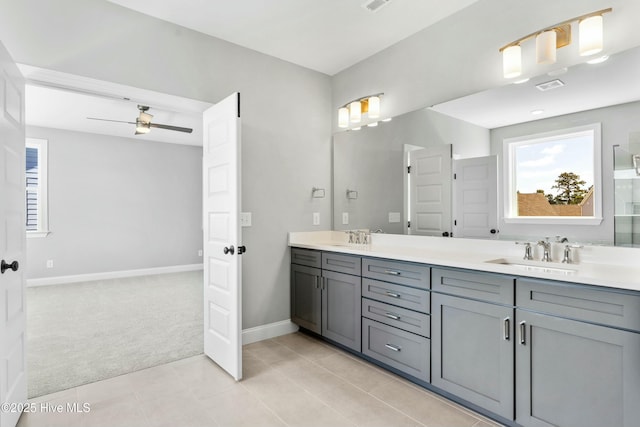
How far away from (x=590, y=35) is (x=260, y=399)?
2853 millimetres

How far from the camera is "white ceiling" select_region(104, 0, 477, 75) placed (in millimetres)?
2475

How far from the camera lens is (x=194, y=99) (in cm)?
279

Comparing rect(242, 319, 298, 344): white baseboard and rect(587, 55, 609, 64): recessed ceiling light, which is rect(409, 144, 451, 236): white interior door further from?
rect(242, 319, 298, 344): white baseboard

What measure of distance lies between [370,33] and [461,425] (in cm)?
284

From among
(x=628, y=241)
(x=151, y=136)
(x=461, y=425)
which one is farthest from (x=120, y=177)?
(x=628, y=241)

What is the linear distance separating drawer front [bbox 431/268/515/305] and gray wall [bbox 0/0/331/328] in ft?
5.43

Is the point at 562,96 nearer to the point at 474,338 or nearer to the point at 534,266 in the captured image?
the point at 534,266

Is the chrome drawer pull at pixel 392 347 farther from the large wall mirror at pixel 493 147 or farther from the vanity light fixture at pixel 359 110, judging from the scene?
the vanity light fixture at pixel 359 110

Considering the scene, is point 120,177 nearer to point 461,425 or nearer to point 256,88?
point 256,88

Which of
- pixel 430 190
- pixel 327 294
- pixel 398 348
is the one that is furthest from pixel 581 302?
pixel 327 294

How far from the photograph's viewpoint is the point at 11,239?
1792 millimetres

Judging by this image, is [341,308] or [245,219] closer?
[341,308]

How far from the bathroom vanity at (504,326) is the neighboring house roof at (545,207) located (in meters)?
0.23

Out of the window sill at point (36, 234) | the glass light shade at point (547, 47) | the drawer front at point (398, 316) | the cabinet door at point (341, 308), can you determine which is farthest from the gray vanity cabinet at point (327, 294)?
the window sill at point (36, 234)
